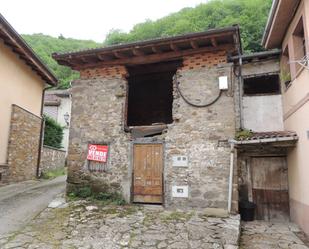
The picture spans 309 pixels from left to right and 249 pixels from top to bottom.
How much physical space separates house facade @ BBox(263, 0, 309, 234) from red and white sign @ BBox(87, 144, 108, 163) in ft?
17.3

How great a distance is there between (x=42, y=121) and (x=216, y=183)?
1003cm

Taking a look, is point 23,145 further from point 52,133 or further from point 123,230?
point 123,230

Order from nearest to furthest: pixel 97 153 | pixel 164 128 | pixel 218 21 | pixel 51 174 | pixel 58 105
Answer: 1. pixel 164 128
2. pixel 97 153
3. pixel 51 174
4. pixel 58 105
5. pixel 218 21

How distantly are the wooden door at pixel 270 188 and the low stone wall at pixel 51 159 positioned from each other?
10.4 m

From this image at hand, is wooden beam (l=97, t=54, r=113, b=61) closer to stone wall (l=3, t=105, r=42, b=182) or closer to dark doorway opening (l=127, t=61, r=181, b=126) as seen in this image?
dark doorway opening (l=127, t=61, r=181, b=126)

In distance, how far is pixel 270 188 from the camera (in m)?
8.20

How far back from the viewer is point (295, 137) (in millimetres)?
6926

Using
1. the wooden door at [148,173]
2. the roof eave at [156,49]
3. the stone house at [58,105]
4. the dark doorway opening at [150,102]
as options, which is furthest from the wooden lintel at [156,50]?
the stone house at [58,105]

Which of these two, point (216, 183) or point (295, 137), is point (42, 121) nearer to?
point (216, 183)

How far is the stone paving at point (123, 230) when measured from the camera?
5340mm

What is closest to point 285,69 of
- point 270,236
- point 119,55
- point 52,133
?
point 270,236

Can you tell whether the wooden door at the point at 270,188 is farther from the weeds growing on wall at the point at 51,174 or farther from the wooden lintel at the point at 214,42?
the weeds growing on wall at the point at 51,174

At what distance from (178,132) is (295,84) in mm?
3271

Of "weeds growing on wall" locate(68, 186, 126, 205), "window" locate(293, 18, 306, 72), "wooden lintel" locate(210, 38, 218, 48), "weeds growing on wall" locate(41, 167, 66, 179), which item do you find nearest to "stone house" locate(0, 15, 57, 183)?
"weeds growing on wall" locate(41, 167, 66, 179)
